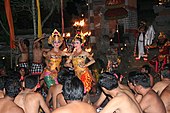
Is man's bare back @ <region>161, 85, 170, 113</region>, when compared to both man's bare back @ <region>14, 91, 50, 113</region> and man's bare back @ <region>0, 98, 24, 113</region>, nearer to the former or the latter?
man's bare back @ <region>14, 91, 50, 113</region>

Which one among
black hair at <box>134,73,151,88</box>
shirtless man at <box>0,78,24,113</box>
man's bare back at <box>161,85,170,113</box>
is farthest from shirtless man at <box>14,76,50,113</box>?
man's bare back at <box>161,85,170,113</box>

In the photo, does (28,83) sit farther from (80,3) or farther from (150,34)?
(80,3)

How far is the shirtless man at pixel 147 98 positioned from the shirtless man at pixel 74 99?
3.45 ft

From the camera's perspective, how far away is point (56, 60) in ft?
22.7

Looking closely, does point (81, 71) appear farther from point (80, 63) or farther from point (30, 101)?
point (30, 101)

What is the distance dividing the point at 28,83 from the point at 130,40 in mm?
10623

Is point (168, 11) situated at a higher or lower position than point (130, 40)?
higher

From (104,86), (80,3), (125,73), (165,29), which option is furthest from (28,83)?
(80,3)

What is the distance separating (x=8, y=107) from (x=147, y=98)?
6.04ft

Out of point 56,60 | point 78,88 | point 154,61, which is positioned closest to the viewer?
point 78,88

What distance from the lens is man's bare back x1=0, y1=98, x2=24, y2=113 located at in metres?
3.79

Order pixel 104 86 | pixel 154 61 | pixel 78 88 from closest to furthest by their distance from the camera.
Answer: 1. pixel 78 88
2. pixel 104 86
3. pixel 154 61

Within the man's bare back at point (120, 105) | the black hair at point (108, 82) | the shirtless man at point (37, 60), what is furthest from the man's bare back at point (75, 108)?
the shirtless man at point (37, 60)

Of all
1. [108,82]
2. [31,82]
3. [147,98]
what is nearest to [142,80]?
[147,98]
